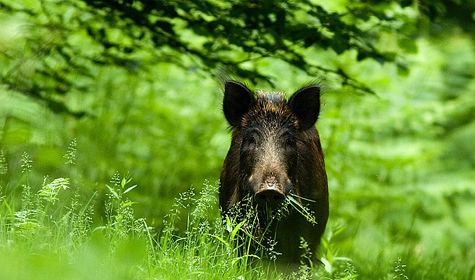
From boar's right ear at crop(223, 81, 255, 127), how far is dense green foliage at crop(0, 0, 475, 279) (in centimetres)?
37

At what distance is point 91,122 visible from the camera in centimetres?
724

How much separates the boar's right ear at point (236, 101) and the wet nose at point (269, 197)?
94 cm

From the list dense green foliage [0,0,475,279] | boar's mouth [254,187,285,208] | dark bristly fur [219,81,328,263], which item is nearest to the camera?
dense green foliage [0,0,475,279]

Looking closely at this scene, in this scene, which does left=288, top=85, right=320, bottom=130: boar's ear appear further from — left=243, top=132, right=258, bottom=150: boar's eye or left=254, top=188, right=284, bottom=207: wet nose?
left=254, top=188, right=284, bottom=207: wet nose

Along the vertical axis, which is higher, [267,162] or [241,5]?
[241,5]

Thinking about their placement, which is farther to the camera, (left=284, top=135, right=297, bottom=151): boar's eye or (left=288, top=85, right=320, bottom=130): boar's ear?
(left=288, top=85, right=320, bottom=130): boar's ear

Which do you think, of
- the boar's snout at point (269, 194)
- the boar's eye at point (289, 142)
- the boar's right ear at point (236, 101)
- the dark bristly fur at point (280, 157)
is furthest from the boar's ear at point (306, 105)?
the boar's snout at point (269, 194)

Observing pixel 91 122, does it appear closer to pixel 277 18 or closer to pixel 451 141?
pixel 277 18

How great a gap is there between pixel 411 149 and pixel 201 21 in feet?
21.9

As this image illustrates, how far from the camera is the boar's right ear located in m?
4.75

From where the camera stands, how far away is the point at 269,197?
4.07m

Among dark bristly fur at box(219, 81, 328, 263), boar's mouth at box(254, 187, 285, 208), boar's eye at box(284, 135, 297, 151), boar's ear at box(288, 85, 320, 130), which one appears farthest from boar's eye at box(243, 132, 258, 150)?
boar's mouth at box(254, 187, 285, 208)

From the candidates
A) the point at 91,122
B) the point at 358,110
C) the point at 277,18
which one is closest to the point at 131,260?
the point at 277,18

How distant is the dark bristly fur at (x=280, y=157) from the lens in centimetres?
437
